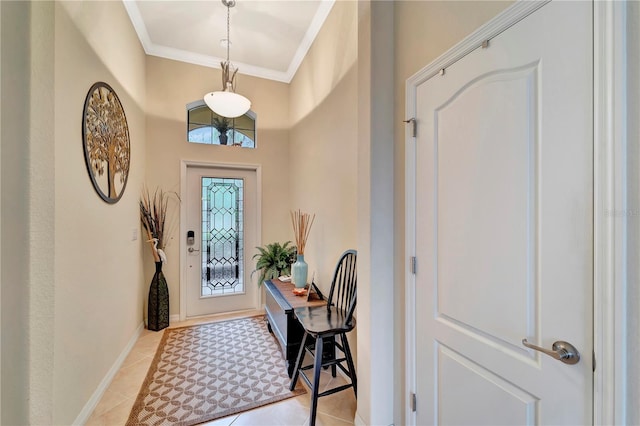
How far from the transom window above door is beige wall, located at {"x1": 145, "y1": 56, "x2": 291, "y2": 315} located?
13 centimetres

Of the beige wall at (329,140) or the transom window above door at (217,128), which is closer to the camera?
the beige wall at (329,140)

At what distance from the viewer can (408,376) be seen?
1.46 meters

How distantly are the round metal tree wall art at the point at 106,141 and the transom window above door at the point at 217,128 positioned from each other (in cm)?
105

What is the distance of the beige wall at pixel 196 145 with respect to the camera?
10.9 ft

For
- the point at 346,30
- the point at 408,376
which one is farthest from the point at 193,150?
the point at 408,376

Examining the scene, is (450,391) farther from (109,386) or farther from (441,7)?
(109,386)

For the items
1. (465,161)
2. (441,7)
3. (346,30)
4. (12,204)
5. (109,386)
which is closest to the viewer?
(12,204)

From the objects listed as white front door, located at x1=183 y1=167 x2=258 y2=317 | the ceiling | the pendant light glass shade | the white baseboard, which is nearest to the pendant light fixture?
the pendant light glass shade

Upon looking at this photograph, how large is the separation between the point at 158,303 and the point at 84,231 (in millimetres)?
1620

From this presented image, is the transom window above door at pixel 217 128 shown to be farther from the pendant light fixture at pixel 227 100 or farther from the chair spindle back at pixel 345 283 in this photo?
the chair spindle back at pixel 345 283

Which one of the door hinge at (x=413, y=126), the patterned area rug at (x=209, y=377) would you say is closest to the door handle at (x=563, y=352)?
the door hinge at (x=413, y=126)

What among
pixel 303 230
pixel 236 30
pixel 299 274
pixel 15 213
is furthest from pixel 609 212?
pixel 236 30

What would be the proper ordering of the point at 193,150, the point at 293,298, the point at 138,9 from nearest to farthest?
1. the point at 293,298
2. the point at 138,9
3. the point at 193,150

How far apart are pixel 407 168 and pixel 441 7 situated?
78cm
